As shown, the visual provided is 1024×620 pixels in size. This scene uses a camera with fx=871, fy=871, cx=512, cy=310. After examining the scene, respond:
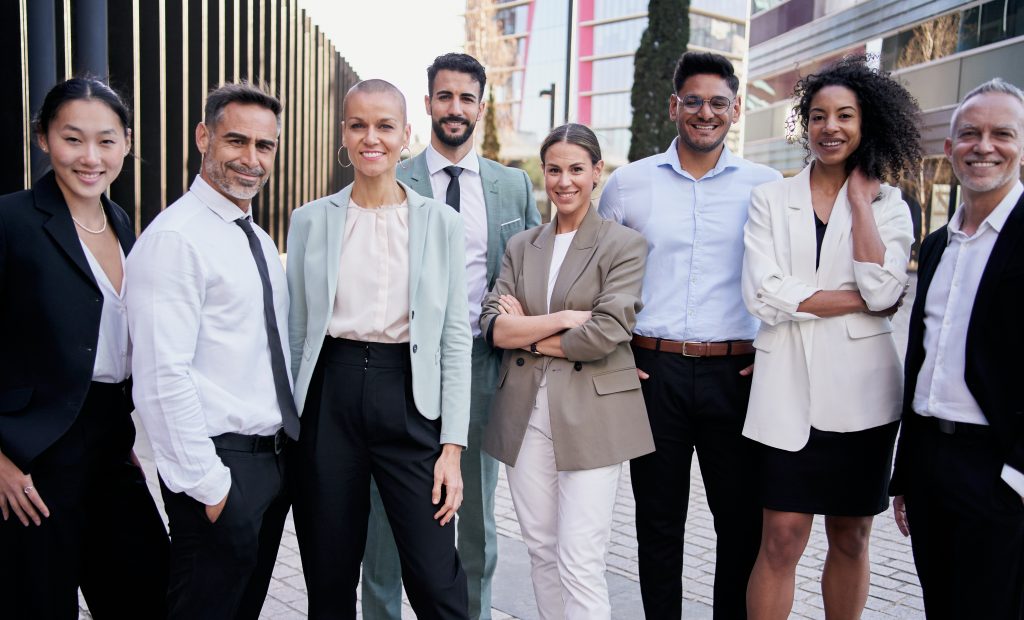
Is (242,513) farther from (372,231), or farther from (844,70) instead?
(844,70)

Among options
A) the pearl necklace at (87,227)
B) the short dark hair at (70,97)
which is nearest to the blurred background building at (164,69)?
the short dark hair at (70,97)

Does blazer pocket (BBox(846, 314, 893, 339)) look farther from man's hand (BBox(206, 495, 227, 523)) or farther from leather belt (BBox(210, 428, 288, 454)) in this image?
man's hand (BBox(206, 495, 227, 523))

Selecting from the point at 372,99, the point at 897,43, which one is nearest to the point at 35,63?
the point at 372,99

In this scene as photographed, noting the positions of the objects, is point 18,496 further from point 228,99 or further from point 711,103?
point 711,103

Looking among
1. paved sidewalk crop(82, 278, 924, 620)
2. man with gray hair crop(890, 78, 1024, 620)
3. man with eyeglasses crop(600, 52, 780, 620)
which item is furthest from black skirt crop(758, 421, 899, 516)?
paved sidewalk crop(82, 278, 924, 620)

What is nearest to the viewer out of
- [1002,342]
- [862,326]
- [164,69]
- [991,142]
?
Result: [1002,342]

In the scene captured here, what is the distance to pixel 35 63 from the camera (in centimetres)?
587

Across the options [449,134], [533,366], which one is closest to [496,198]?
[449,134]

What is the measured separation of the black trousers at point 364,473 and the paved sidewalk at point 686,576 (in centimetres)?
117

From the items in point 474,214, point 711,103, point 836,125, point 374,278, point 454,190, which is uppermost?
point 711,103

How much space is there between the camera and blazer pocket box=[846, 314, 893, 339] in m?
3.24

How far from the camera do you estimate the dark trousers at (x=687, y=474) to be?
3541 mm

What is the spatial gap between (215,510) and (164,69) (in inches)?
347

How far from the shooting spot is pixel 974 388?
2.83 m
